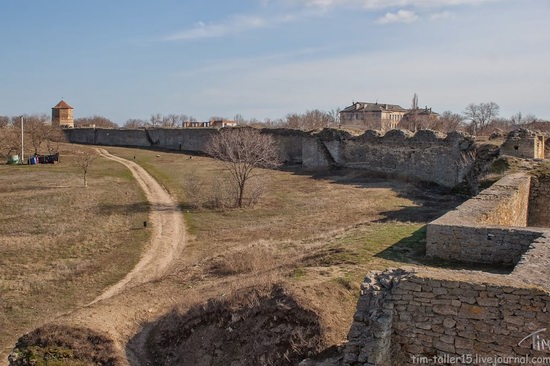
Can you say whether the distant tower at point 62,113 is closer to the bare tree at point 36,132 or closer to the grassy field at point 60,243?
the bare tree at point 36,132

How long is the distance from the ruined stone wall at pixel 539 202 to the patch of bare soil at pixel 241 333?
8499mm

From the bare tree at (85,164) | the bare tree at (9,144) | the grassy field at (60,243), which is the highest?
the bare tree at (9,144)

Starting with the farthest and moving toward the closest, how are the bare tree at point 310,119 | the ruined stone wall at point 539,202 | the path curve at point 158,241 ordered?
the bare tree at point 310,119
the path curve at point 158,241
the ruined stone wall at point 539,202

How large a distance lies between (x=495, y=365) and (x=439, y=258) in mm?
3309

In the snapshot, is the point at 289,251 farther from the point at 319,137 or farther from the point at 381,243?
the point at 319,137

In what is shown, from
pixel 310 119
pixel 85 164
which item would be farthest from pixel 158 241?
pixel 310 119

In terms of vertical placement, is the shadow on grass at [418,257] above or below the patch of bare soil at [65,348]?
above

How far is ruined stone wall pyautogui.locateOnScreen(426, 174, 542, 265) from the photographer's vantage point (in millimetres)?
7594

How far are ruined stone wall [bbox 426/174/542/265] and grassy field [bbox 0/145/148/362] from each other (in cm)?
833

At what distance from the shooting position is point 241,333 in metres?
7.25

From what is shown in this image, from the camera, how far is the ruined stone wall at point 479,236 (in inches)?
299

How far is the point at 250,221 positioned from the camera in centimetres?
1973

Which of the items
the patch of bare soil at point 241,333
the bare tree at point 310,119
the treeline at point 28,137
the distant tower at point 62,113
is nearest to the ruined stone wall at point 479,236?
the patch of bare soil at point 241,333

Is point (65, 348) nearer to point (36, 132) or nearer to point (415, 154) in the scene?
point (415, 154)
